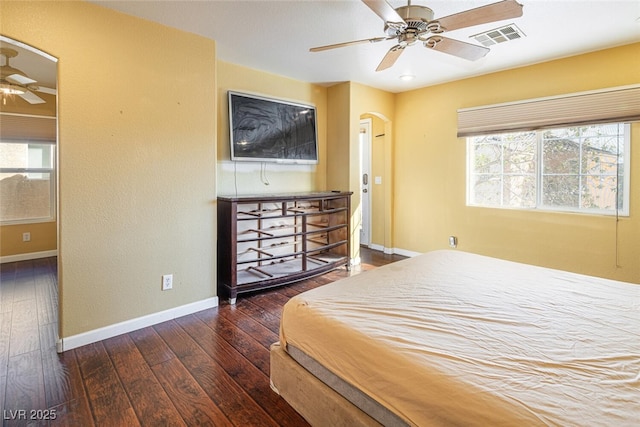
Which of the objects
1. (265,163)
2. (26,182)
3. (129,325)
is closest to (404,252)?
(265,163)

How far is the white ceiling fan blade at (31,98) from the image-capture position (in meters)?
4.27

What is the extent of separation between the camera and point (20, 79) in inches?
147

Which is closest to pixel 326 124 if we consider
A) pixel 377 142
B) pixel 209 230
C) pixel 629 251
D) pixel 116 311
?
pixel 377 142

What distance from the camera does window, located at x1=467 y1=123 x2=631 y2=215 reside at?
322 cm

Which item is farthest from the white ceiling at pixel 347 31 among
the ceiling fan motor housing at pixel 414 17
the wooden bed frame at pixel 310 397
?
the wooden bed frame at pixel 310 397

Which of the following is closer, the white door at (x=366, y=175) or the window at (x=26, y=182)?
the window at (x=26, y=182)

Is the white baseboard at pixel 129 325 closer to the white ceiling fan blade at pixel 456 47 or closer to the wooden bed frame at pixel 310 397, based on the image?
the wooden bed frame at pixel 310 397

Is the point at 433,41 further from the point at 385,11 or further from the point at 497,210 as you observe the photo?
the point at 497,210

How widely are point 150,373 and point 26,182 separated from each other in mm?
4513

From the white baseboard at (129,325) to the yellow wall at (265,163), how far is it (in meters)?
1.26

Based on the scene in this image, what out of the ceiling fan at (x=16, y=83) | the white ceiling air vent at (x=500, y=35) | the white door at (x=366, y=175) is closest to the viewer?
the white ceiling air vent at (x=500, y=35)

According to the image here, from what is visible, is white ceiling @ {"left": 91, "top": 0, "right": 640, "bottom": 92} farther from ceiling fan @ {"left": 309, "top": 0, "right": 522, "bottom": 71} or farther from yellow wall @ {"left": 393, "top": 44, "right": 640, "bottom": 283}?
ceiling fan @ {"left": 309, "top": 0, "right": 522, "bottom": 71}

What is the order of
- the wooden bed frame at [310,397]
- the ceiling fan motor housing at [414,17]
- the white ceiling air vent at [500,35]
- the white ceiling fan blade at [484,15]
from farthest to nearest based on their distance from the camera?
the white ceiling air vent at [500,35], the ceiling fan motor housing at [414,17], the white ceiling fan blade at [484,15], the wooden bed frame at [310,397]

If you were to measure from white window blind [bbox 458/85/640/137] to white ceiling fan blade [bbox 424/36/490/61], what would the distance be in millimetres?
1676
